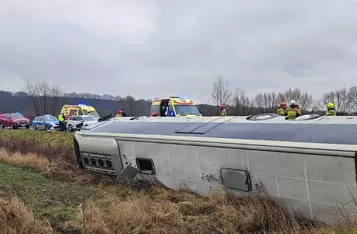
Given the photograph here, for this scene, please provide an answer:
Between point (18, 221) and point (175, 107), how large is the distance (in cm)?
1392

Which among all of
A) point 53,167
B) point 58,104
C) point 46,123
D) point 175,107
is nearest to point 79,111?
point 46,123

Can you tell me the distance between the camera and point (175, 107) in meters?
18.3

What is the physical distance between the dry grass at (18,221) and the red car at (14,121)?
→ 27231mm

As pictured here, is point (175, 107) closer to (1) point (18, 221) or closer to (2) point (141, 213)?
(2) point (141, 213)

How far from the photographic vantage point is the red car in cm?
3019

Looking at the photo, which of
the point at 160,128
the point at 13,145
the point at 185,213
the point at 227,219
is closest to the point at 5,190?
the point at 160,128

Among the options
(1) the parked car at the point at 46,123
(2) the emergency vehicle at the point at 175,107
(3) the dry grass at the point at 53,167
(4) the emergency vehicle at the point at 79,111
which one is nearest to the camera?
(3) the dry grass at the point at 53,167

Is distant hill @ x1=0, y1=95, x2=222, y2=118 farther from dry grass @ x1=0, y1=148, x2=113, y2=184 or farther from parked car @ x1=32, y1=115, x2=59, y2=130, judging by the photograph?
dry grass @ x1=0, y1=148, x2=113, y2=184

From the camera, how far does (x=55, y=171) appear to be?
33.7ft

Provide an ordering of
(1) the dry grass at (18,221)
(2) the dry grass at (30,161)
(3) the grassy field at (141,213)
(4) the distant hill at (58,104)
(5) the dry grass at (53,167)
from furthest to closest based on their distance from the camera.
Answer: (4) the distant hill at (58,104) < (2) the dry grass at (30,161) < (5) the dry grass at (53,167) < (3) the grassy field at (141,213) < (1) the dry grass at (18,221)

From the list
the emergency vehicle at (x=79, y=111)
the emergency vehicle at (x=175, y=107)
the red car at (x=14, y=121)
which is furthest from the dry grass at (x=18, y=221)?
the red car at (x=14, y=121)

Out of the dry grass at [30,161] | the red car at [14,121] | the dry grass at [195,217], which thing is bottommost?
the dry grass at [195,217]

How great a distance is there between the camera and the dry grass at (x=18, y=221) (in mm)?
4457

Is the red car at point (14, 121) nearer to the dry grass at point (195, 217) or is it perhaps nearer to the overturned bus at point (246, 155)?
the overturned bus at point (246, 155)
